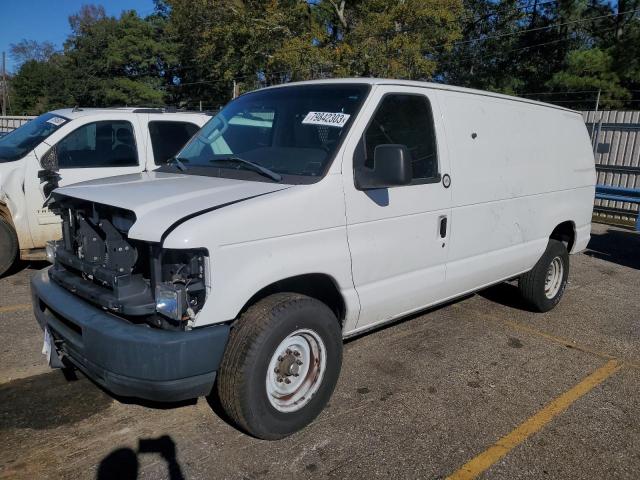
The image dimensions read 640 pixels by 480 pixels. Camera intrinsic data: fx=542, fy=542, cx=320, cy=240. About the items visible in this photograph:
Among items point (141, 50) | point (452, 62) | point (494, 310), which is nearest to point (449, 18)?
point (452, 62)

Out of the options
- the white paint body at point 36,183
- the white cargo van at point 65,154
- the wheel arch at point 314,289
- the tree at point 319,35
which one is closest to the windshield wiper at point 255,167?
the wheel arch at point 314,289

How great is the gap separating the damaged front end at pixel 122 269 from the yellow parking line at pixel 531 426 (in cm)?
175

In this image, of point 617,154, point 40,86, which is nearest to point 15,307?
point 617,154

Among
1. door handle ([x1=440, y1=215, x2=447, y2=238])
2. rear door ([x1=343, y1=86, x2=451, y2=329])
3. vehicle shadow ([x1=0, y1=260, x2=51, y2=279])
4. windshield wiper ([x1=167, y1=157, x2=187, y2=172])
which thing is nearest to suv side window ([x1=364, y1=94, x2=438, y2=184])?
rear door ([x1=343, y1=86, x2=451, y2=329])

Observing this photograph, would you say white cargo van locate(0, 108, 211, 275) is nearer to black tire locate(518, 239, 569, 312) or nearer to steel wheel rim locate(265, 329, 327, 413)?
steel wheel rim locate(265, 329, 327, 413)

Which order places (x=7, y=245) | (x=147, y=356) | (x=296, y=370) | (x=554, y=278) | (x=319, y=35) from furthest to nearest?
(x=319, y=35)
(x=7, y=245)
(x=554, y=278)
(x=296, y=370)
(x=147, y=356)

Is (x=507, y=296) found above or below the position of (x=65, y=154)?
below

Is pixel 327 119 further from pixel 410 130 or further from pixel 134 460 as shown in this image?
pixel 134 460

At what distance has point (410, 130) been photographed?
3.91 metres

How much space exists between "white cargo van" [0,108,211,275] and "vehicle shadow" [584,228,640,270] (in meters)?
6.76

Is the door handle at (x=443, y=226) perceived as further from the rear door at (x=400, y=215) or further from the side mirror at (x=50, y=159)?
the side mirror at (x=50, y=159)

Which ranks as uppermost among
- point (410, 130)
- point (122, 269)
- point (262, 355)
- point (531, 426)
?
point (410, 130)

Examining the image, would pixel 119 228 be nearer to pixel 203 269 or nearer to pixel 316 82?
pixel 203 269

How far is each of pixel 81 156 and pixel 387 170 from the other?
15.2ft
